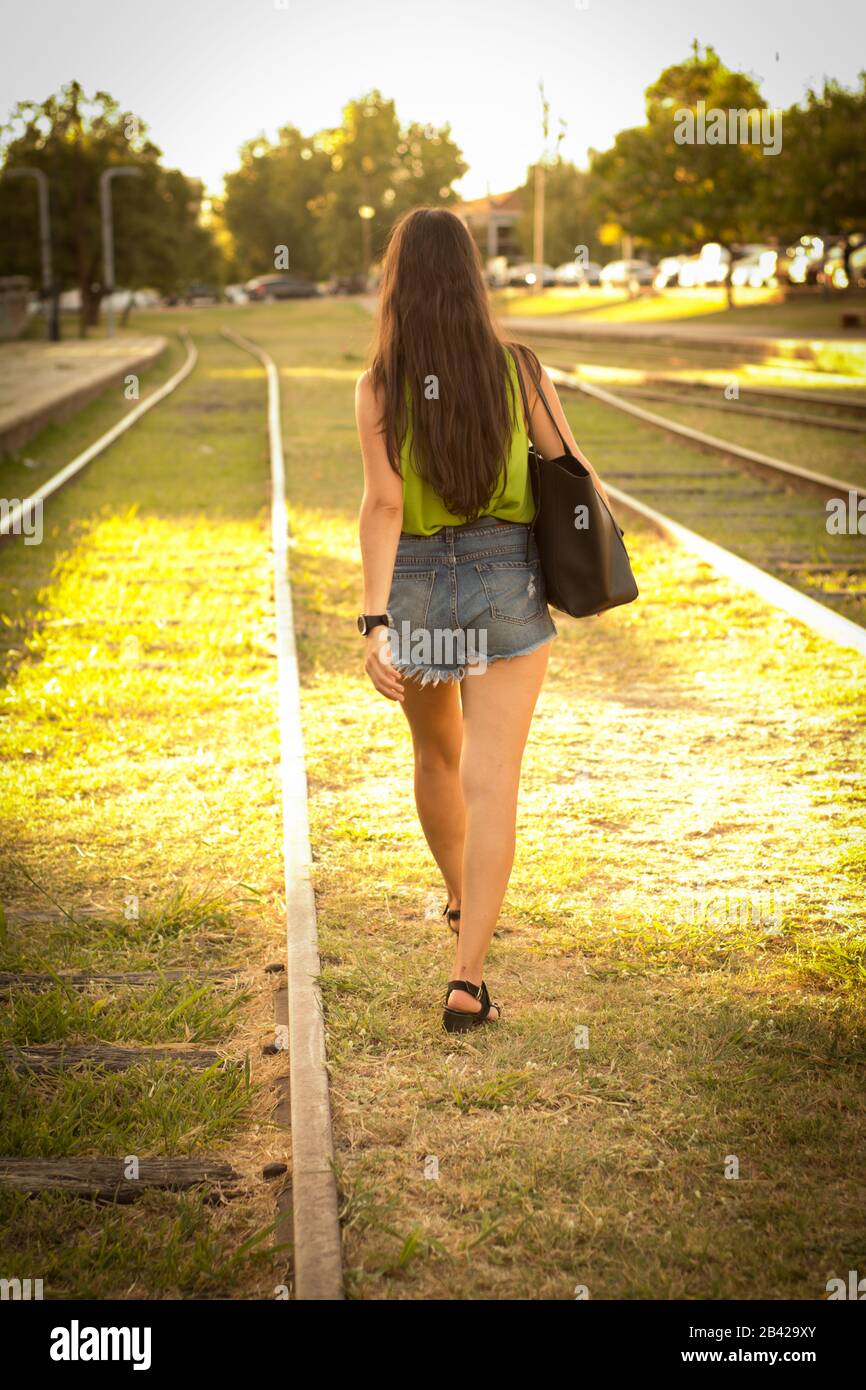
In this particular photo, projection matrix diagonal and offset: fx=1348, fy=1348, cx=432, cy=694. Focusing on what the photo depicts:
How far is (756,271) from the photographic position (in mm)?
50938

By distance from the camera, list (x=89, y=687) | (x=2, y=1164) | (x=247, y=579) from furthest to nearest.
A: (x=247, y=579) < (x=89, y=687) < (x=2, y=1164)

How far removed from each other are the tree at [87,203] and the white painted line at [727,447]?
33.8 metres

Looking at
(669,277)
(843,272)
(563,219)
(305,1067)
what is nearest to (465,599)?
(305,1067)

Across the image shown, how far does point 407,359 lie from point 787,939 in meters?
2.17

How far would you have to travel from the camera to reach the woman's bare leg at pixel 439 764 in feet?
12.4

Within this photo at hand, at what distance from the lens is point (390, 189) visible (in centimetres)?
8775

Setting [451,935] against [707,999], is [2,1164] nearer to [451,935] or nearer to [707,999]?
[451,935]

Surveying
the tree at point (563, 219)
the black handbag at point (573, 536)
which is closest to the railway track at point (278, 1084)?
the black handbag at point (573, 536)

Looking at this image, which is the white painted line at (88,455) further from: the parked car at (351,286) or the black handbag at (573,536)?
the parked car at (351,286)

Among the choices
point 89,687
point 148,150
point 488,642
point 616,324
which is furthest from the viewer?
point 148,150

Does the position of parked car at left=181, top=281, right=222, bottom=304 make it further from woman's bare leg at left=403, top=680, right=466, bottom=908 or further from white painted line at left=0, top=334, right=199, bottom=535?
woman's bare leg at left=403, top=680, right=466, bottom=908

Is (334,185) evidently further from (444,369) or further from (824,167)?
(444,369)

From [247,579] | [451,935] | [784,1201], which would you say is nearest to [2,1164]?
[451,935]
